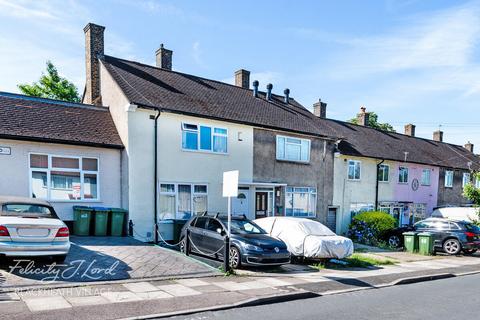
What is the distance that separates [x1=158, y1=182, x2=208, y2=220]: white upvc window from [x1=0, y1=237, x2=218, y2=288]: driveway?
2.95m

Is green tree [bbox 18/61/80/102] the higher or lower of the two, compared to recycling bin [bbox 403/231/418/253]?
higher

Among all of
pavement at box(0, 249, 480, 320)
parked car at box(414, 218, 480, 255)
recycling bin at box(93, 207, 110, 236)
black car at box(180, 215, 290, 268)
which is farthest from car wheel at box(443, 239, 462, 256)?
recycling bin at box(93, 207, 110, 236)

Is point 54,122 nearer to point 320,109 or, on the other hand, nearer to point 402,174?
point 320,109

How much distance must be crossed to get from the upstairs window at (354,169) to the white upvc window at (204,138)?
9.67 meters

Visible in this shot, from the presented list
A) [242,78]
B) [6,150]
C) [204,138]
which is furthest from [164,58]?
[6,150]

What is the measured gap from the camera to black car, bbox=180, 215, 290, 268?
10805 mm

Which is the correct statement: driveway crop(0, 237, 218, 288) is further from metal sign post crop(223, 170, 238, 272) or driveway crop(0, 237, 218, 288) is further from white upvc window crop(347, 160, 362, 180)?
white upvc window crop(347, 160, 362, 180)

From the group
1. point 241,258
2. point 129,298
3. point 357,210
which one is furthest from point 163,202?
point 357,210

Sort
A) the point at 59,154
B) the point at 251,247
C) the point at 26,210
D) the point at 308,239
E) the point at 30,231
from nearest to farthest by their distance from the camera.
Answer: the point at 30,231 → the point at 26,210 → the point at 251,247 → the point at 308,239 → the point at 59,154

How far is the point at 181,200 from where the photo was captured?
15.8 metres

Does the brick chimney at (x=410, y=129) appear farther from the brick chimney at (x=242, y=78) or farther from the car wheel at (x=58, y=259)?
the car wheel at (x=58, y=259)

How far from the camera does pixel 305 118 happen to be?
22.5 meters

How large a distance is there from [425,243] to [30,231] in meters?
16.0

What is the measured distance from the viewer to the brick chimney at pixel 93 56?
691 inches
